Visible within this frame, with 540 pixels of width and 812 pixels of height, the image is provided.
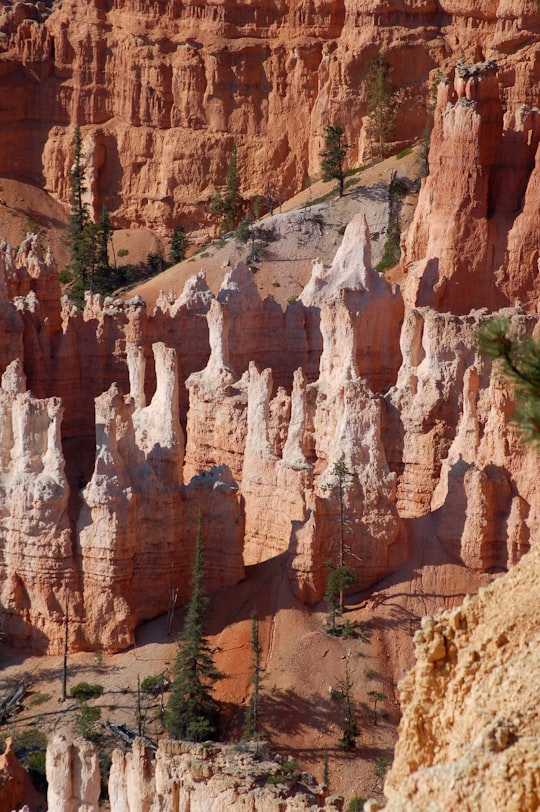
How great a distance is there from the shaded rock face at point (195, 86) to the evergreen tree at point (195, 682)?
46525 millimetres

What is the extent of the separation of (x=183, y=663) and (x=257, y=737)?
3.20 meters

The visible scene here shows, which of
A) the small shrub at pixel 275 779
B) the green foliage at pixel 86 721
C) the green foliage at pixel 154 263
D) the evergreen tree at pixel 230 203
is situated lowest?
the small shrub at pixel 275 779

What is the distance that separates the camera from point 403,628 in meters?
43.1

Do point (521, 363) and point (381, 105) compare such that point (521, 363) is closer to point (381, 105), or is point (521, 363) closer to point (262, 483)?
point (262, 483)

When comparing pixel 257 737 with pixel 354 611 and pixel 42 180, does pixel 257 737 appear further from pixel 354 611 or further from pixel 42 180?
A: pixel 42 180

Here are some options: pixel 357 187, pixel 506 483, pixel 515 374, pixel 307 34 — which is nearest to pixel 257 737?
pixel 506 483

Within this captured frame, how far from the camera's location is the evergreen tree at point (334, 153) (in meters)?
81.5

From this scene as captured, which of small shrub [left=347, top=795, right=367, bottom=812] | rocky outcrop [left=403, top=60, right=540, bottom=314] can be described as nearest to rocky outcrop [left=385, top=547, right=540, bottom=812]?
small shrub [left=347, top=795, right=367, bottom=812]

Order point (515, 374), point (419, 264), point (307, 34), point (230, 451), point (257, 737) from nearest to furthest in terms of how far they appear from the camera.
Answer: point (515, 374)
point (257, 737)
point (230, 451)
point (419, 264)
point (307, 34)

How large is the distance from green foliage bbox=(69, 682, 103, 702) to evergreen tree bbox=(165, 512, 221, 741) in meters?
2.03

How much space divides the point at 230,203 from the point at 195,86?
A: 911 cm

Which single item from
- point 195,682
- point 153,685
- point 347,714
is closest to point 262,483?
point 153,685

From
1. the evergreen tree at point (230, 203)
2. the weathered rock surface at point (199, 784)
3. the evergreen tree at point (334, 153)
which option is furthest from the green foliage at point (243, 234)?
the weathered rock surface at point (199, 784)

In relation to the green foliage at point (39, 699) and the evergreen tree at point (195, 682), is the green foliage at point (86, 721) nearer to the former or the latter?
the green foliage at point (39, 699)
